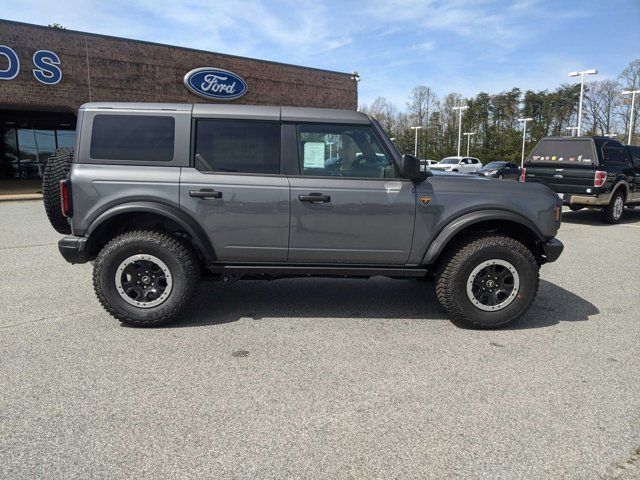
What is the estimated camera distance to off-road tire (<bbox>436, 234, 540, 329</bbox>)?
13.9 feet

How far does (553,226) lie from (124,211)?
385cm

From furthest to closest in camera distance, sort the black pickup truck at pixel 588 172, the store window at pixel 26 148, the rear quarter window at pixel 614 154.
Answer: the store window at pixel 26 148 < the rear quarter window at pixel 614 154 < the black pickup truck at pixel 588 172

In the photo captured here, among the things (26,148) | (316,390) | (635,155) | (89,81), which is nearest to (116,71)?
(89,81)

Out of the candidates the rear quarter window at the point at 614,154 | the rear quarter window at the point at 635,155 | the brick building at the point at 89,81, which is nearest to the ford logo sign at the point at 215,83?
the brick building at the point at 89,81

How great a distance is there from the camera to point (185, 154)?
415 centimetres

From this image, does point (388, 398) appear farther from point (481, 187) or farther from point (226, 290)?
point (226, 290)

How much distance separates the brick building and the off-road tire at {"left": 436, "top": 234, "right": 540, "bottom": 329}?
671 inches

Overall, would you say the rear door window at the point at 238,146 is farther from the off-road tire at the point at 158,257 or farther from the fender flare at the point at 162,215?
the off-road tire at the point at 158,257

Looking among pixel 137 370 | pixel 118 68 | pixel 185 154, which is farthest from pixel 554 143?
pixel 118 68

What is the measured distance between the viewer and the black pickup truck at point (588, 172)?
10.8 metres

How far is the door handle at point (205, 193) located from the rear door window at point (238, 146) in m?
0.21

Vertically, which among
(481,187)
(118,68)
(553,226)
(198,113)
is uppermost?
(118,68)

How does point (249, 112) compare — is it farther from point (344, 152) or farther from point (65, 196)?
point (65, 196)

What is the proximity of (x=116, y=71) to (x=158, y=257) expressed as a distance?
632 inches
